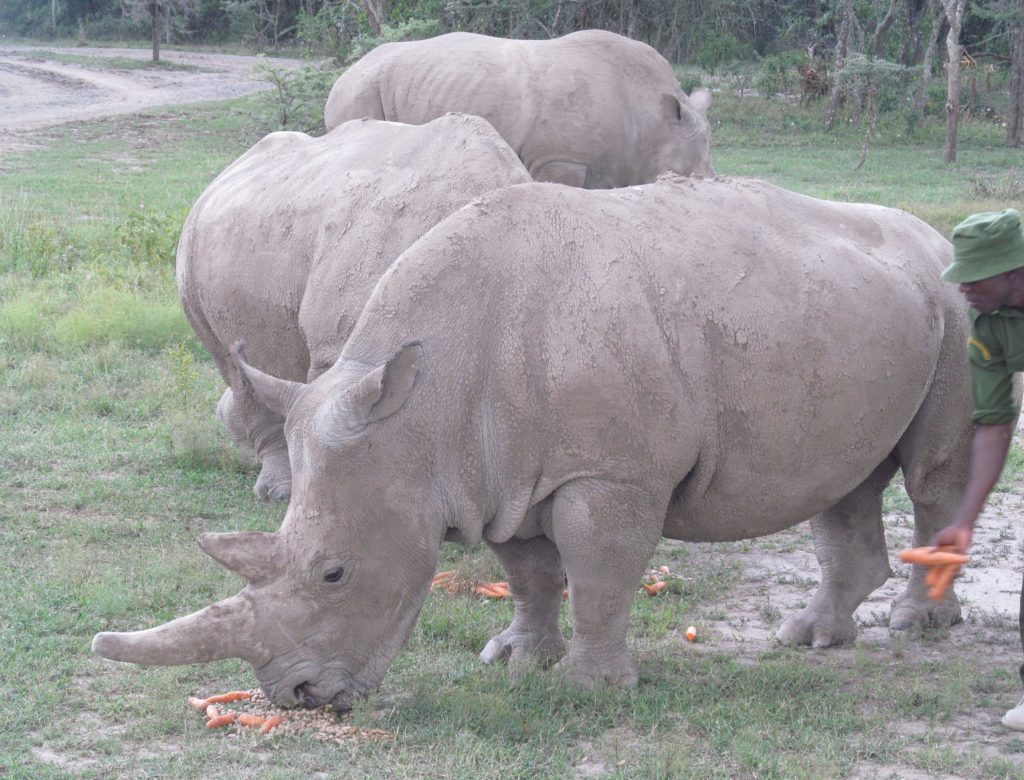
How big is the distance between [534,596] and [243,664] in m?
1.15

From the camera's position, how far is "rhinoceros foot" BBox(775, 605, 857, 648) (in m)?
5.93

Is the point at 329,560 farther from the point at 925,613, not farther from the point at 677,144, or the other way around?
the point at 677,144

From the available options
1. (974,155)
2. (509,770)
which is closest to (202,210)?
(509,770)

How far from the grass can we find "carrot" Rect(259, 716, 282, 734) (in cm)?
6

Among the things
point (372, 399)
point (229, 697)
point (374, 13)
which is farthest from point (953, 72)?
point (229, 697)

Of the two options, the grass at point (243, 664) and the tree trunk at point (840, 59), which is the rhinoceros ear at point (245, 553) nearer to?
the grass at point (243, 664)

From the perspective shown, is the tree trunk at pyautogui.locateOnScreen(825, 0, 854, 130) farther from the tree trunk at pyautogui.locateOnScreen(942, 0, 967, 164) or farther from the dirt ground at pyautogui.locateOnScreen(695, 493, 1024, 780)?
the dirt ground at pyautogui.locateOnScreen(695, 493, 1024, 780)

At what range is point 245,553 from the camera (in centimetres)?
468

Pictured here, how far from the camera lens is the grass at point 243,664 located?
4.58m

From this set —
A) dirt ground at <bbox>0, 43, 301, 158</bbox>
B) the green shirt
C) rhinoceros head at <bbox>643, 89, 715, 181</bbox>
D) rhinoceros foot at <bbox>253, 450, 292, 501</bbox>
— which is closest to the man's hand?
the green shirt

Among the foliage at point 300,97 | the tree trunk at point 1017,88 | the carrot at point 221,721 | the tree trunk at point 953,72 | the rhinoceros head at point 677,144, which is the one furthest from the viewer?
the tree trunk at point 1017,88

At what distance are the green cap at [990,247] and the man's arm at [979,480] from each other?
51 centimetres

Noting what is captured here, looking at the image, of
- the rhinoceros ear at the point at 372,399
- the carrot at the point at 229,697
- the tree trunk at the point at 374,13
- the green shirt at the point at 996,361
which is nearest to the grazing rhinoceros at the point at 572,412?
the rhinoceros ear at the point at 372,399

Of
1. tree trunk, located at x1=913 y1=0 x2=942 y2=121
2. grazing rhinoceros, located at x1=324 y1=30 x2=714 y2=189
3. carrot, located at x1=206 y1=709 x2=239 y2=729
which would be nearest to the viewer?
carrot, located at x1=206 y1=709 x2=239 y2=729
